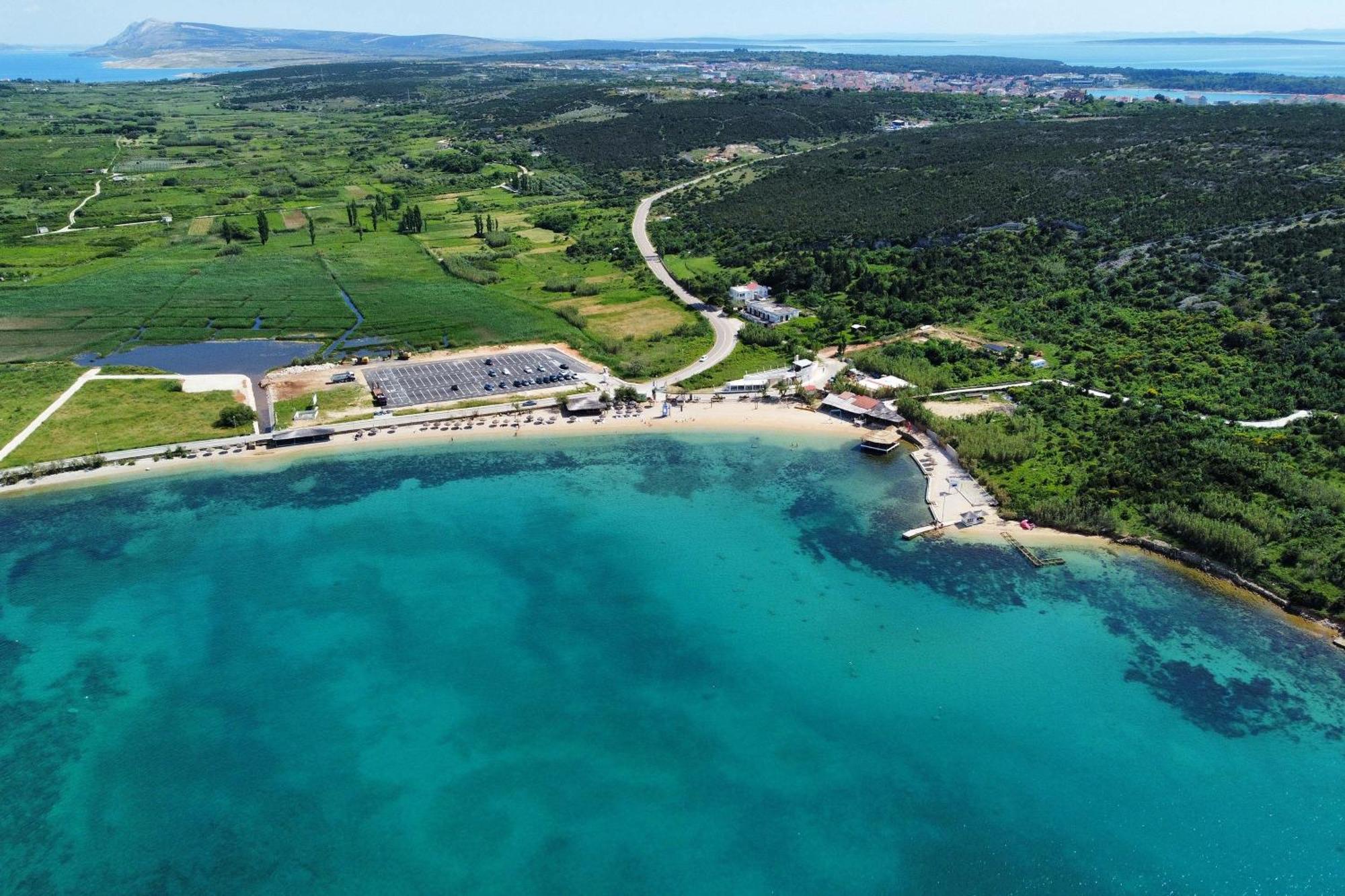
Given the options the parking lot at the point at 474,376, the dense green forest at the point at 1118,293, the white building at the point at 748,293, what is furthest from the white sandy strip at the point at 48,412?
the white building at the point at 748,293

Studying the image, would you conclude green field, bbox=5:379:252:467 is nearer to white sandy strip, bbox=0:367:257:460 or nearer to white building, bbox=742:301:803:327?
white sandy strip, bbox=0:367:257:460

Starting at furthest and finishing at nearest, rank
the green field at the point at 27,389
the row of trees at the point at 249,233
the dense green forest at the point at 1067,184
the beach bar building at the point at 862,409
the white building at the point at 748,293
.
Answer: the row of trees at the point at 249,233 < the dense green forest at the point at 1067,184 < the white building at the point at 748,293 < the beach bar building at the point at 862,409 < the green field at the point at 27,389

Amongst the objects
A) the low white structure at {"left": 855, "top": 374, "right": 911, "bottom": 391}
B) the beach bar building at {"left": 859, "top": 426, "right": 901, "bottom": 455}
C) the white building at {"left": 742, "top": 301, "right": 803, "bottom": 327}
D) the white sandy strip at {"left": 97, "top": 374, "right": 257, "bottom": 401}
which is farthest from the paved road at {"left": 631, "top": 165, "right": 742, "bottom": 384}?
the white sandy strip at {"left": 97, "top": 374, "right": 257, "bottom": 401}

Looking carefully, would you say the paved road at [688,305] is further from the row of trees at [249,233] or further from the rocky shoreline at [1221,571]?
the row of trees at [249,233]

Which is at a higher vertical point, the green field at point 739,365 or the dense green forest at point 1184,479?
the green field at point 739,365

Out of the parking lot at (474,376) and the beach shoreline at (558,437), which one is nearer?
the beach shoreline at (558,437)

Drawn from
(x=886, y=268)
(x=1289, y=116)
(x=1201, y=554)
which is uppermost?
(x=1289, y=116)

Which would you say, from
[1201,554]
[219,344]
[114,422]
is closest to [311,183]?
[219,344]

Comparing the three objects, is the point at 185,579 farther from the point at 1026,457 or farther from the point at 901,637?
the point at 1026,457
